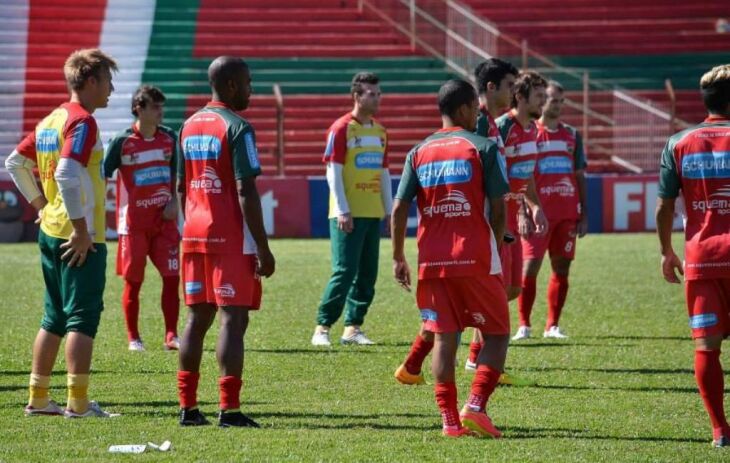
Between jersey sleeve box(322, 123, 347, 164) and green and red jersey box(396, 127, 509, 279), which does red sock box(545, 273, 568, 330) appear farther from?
green and red jersey box(396, 127, 509, 279)

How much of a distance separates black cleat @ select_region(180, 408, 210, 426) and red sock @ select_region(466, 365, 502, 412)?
1.51m

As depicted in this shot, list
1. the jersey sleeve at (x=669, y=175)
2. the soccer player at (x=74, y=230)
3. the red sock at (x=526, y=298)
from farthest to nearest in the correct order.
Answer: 1. the red sock at (x=526, y=298)
2. the soccer player at (x=74, y=230)
3. the jersey sleeve at (x=669, y=175)

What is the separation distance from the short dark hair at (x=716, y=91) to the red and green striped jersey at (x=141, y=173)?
532 centimetres

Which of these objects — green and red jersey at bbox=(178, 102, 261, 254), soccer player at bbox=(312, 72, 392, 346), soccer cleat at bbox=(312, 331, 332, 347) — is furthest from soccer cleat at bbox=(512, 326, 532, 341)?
green and red jersey at bbox=(178, 102, 261, 254)

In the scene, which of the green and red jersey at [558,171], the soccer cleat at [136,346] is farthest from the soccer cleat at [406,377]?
the green and red jersey at [558,171]

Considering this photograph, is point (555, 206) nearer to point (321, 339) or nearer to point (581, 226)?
point (581, 226)

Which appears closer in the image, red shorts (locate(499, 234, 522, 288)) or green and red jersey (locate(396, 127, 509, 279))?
green and red jersey (locate(396, 127, 509, 279))

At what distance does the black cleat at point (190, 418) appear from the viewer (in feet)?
24.8

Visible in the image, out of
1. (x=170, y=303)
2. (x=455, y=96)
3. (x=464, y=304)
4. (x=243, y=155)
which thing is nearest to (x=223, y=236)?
(x=243, y=155)

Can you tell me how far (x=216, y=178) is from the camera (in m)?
7.42

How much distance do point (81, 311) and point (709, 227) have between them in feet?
11.5

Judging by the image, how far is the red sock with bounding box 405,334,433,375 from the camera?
9008mm

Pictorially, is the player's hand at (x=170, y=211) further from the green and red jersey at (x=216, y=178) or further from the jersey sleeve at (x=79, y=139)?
the green and red jersey at (x=216, y=178)

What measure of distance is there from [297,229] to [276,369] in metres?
14.6
